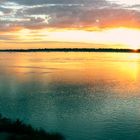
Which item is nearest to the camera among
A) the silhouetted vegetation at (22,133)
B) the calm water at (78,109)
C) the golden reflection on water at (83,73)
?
the silhouetted vegetation at (22,133)

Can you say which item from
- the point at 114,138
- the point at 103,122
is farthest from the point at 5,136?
the point at 103,122

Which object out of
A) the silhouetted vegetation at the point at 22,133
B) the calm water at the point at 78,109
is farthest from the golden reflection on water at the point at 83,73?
the silhouetted vegetation at the point at 22,133

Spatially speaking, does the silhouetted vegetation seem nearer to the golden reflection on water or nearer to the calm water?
the calm water

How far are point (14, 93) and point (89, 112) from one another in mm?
9779

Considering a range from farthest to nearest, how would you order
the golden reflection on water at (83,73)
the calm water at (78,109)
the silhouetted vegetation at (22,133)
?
the golden reflection on water at (83,73) → the calm water at (78,109) → the silhouetted vegetation at (22,133)

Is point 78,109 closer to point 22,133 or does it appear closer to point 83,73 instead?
point 22,133

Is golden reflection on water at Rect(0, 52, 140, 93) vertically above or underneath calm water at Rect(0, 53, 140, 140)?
above

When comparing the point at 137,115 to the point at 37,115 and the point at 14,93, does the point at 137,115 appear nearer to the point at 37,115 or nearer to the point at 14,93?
the point at 37,115

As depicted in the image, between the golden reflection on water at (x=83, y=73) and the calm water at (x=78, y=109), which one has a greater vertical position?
the golden reflection on water at (x=83, y=73)

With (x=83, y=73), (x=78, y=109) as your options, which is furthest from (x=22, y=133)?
(x=83, y=73)

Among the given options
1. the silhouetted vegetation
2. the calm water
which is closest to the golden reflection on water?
the calm water

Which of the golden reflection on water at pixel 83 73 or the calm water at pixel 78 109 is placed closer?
the calm water at pixel 78 109

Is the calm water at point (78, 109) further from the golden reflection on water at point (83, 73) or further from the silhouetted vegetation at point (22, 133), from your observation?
the golden reflection on water at point (83, 73)

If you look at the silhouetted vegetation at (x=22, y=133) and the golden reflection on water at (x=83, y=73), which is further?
the golden reflection on water at (x=83, y=73)
